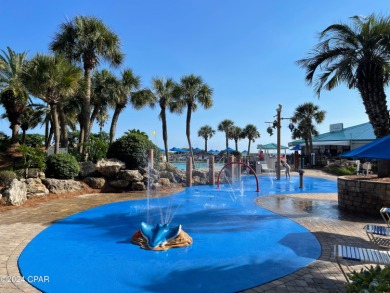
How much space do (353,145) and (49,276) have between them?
3299cm

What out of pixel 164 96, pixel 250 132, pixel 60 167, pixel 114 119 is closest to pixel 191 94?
pixel 164 96

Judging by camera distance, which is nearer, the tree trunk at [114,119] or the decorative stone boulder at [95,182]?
the decorative stone boulder at [95,182]

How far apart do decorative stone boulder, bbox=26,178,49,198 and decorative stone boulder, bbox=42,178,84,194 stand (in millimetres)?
323

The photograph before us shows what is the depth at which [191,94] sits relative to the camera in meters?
26.5

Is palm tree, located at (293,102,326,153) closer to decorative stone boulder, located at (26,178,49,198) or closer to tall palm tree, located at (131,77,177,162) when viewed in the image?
tall palm tree, located at (131,77,177,162)

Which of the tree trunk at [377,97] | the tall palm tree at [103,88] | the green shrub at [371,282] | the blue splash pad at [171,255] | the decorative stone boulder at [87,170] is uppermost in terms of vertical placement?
the tall palm tree at [103,88]

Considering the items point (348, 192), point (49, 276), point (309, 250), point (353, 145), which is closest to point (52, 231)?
point (49, 276)

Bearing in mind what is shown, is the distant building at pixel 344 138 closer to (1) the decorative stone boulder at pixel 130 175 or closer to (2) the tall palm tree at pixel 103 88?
(2) the tall palm tree at pixel 103 88

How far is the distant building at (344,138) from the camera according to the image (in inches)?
1224

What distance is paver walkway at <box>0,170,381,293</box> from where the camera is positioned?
4.10 metres

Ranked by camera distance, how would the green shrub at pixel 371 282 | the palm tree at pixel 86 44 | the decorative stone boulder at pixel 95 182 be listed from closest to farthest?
the green shrub at pixel 371 282 → the decorative stone boulder at pixel 95 182 → the palm tree at pixel 86 44

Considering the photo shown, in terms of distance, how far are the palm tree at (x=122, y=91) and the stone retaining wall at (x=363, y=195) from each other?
682 inches

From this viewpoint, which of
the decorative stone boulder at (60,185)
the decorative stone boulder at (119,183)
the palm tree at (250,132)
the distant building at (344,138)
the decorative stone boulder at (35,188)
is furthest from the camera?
the palm tree at (250,132)

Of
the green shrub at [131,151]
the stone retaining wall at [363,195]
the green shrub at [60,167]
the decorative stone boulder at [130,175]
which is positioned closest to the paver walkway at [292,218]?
the stone retaining wall at [363,195]
